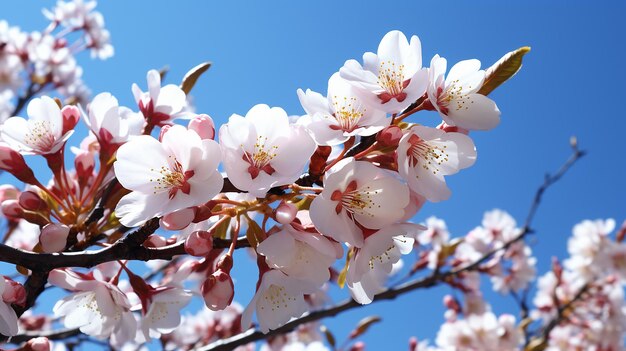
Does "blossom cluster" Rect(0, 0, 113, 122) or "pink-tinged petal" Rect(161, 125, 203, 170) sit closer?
"pink-tinged petal" Rect(161, 125, 203, 170)

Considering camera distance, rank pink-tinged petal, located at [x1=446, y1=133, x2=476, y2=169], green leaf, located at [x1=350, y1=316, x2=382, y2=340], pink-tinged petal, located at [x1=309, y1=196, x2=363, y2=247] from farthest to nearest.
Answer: green leaf, located at [x1=350, y1=316, x2=382, y2=340] < pink-tinged petal, located at [x1=446, y1=133, x2=476, y2=169] < pink-tinged petal, located at [x1=309, y1=196, x2=363, y2=247]

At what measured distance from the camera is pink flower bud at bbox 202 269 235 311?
1067 mm

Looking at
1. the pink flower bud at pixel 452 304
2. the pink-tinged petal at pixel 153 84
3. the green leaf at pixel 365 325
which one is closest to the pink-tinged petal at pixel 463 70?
the pink-tinged petal at pixel 153 84

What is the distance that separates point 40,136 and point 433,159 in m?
0.96

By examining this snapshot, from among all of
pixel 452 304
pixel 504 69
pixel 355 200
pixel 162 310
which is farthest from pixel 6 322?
pixel 452 304

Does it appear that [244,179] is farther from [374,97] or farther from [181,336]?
[181,336]

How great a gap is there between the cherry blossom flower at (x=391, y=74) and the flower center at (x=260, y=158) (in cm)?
21

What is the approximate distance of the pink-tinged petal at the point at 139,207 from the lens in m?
1.02

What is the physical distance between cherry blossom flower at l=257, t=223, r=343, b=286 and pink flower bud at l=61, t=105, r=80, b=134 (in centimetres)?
63

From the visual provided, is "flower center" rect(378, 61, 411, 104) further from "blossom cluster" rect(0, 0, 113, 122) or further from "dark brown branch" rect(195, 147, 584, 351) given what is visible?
"blossom cluster" rect(0, 0, 113, 122)

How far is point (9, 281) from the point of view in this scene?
1138 mm

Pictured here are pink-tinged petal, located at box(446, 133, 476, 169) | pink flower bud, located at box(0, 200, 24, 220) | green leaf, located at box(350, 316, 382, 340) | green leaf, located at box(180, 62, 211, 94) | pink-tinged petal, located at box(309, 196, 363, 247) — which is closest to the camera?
pink-tinged petal, located at box(309, 196, 363, 247)

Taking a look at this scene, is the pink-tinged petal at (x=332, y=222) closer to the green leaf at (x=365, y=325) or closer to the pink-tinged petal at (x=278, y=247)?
the pink-tinged petal at (x=278, y=247)

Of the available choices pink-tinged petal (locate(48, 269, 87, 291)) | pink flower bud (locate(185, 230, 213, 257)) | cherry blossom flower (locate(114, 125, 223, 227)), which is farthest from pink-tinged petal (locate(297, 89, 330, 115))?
pink-tinged petal (locate(48, 269, 87, 291))
